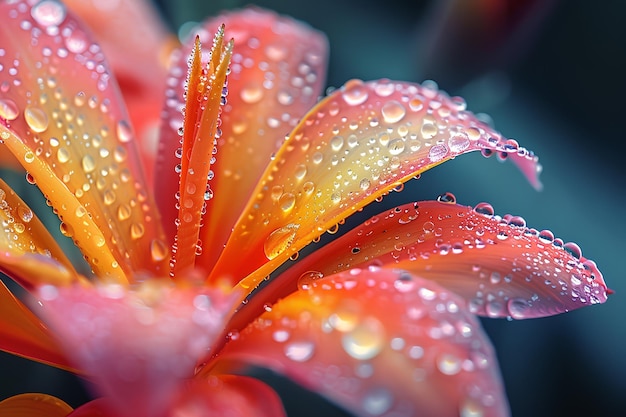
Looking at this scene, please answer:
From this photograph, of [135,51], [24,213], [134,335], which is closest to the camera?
[134,335]

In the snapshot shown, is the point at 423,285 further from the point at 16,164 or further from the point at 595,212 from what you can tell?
the point at 595,212

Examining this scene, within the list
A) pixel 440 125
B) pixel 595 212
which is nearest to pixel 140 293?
pixel 440 125

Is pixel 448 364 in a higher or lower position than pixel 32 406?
higher

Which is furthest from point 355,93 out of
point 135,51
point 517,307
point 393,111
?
point 135,51

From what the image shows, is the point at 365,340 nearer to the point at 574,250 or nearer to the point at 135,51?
the point at 574,250

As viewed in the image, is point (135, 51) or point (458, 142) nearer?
point (458, 142)

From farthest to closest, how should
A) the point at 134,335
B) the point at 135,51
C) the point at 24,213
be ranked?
1. the point at 135,51
2. the point at 24,213
3. the point at 134,335

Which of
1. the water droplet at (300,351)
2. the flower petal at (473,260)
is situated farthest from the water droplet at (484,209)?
the water droplet at (300,351)
